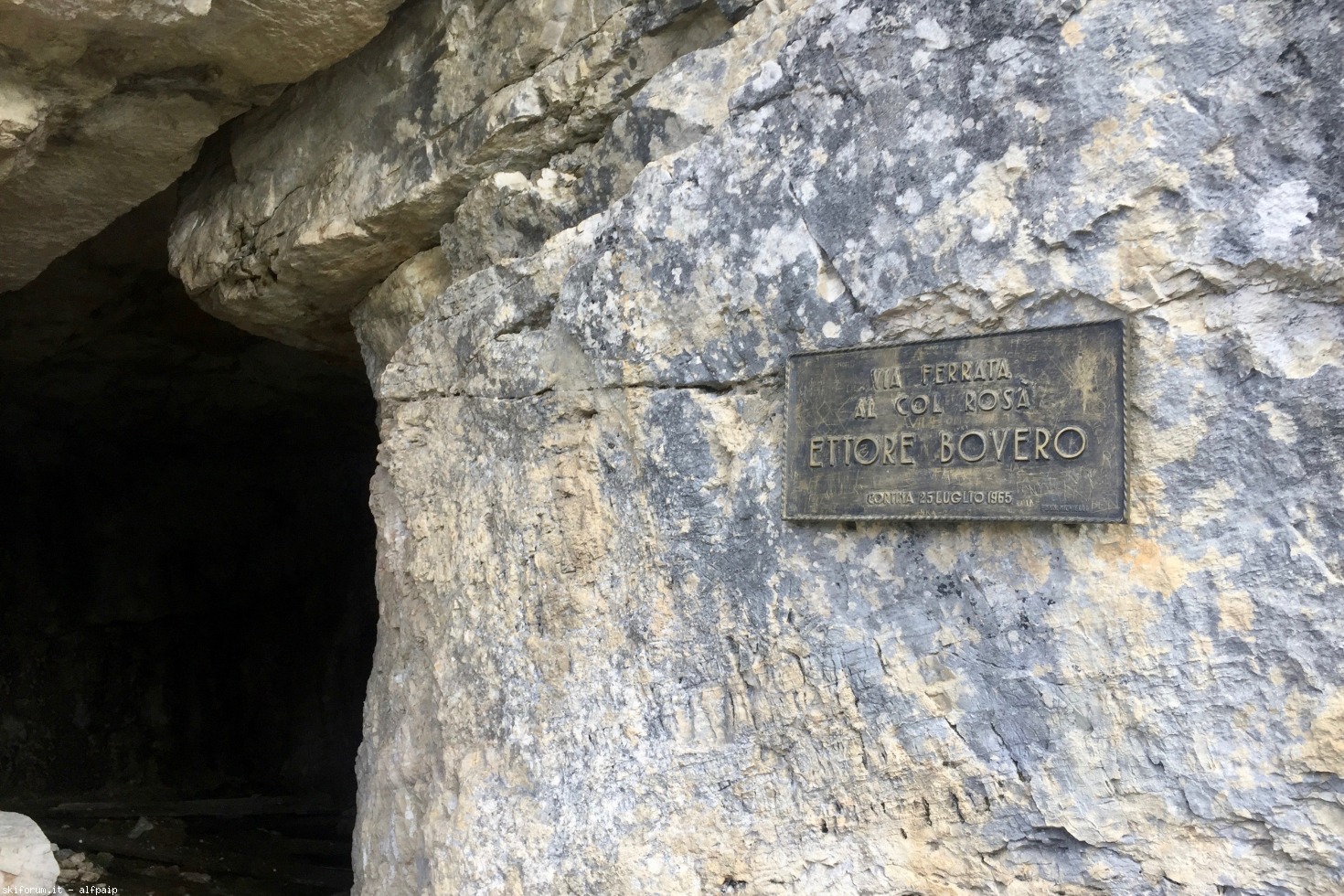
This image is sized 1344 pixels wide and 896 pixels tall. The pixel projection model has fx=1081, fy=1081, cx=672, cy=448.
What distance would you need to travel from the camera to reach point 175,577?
7.61 metres

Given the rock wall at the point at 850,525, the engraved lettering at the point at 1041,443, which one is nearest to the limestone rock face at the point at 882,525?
the rock wall at the point at 850,525

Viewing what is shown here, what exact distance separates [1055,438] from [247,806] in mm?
6482

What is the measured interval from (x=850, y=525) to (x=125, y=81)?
256 centimetres

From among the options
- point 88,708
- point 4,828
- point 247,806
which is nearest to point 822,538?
point 4,828

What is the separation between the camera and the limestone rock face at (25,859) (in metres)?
3.01

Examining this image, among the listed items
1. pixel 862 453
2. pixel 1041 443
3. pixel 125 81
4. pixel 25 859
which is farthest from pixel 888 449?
pixel 25 859

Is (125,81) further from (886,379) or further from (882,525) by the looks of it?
(882,525)

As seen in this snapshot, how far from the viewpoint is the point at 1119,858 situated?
189 cm

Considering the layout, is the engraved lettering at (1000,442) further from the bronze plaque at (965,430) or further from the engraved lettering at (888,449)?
the engraved lettering at (888,449)

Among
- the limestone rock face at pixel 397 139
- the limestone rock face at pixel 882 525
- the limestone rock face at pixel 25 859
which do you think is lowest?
the limestone rock face at pixel 25 859

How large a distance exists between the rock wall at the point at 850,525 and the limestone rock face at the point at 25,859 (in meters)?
0.91

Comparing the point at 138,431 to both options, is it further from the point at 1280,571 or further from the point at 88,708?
the point at 1280,571

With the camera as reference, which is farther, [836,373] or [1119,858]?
[836,373]

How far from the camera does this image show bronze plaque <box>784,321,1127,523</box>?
1908 mm
